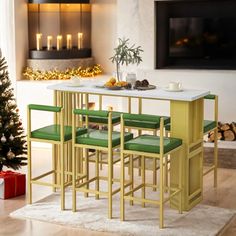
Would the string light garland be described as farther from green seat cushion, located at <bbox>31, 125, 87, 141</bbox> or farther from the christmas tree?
green seat cushion, located at <bbox>31, 125, 87, 141</bbox>

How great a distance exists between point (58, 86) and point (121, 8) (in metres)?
2.57

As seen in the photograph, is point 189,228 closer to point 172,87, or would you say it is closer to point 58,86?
point 172,87

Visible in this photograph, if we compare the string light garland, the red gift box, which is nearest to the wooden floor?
the red gift box

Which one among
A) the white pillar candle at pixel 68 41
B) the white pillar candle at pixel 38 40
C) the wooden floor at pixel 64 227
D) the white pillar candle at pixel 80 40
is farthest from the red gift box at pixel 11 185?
the white pillar candle at pixel 80 40

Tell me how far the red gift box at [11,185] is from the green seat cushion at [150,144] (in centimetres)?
134

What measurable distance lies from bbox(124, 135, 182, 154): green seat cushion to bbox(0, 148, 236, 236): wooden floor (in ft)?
2.32

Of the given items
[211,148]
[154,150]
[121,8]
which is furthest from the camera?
[121,8]

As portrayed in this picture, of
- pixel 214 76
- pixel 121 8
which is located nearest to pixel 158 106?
pixel 214 76

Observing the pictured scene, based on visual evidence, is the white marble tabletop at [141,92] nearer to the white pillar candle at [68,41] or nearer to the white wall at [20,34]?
the white wall at [20,34]

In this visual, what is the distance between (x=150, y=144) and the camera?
500 cm

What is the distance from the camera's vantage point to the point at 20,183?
594 centimetres

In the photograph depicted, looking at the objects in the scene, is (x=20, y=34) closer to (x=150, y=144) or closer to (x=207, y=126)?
(x=207, y=126)

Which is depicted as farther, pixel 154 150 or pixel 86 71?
pixel 86 71

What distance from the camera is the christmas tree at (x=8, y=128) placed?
19.9ft
